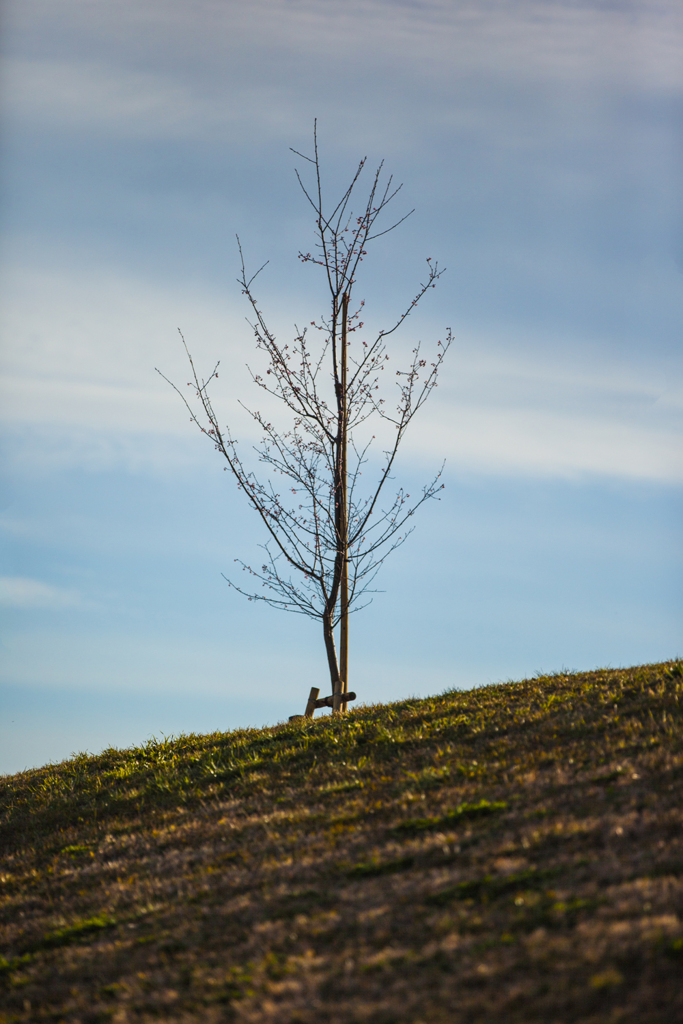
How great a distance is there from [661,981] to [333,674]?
10977mm

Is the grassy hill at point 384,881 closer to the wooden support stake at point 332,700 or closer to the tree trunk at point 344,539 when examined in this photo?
the wooden support stake at point 332,700

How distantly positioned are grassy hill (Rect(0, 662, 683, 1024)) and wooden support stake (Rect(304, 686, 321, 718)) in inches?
117

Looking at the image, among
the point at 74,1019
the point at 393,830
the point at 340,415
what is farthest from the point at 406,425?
the point at 74,1019

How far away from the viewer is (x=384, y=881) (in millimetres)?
6000

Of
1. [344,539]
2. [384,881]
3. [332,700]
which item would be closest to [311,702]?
[332,700]

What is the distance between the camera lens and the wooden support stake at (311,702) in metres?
14.3

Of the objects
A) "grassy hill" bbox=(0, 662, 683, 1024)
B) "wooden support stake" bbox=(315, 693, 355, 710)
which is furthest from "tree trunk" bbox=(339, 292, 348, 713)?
"grassy hill" bbox=(0, 662, 683, 1024)

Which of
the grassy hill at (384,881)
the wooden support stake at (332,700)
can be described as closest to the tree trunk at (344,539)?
the wooden support stake at (332,700)

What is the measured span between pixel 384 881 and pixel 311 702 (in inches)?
335

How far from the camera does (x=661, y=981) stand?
163 inches

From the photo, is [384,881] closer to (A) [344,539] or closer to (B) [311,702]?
(B) [311,702]

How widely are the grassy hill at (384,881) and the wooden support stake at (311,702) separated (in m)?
2.98

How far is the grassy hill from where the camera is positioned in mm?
4449

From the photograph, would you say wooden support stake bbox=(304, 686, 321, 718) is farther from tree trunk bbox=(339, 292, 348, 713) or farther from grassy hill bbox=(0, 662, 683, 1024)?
grassy hill bbox=(0, 662, 683, 1024)
